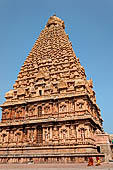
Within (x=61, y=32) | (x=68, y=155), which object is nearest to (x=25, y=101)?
(x=68, y=155)

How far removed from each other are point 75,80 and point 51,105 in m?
5.91

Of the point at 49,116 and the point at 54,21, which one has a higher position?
the point at 54,21

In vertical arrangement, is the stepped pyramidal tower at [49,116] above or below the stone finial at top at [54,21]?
below

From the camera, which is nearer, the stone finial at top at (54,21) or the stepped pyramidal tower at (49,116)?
the stepped pyramidal tower at (49,116)

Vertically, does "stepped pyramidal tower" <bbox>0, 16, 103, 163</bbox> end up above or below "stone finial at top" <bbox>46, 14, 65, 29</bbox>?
below

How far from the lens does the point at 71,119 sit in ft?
83.1

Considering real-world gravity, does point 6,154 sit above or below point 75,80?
below

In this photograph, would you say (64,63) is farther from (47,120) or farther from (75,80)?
(47,120)

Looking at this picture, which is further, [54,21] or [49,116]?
[54,21]

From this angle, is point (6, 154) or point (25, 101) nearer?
point (6, 154)

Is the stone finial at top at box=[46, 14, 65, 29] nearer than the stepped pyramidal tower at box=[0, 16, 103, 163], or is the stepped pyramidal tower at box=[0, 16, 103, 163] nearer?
the stepped pyramidal tower at box=[0, 16, 103, 163]

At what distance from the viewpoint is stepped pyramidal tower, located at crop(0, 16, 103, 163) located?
23969 mm

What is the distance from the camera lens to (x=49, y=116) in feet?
88.8

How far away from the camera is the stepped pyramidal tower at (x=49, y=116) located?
24.0 meters
